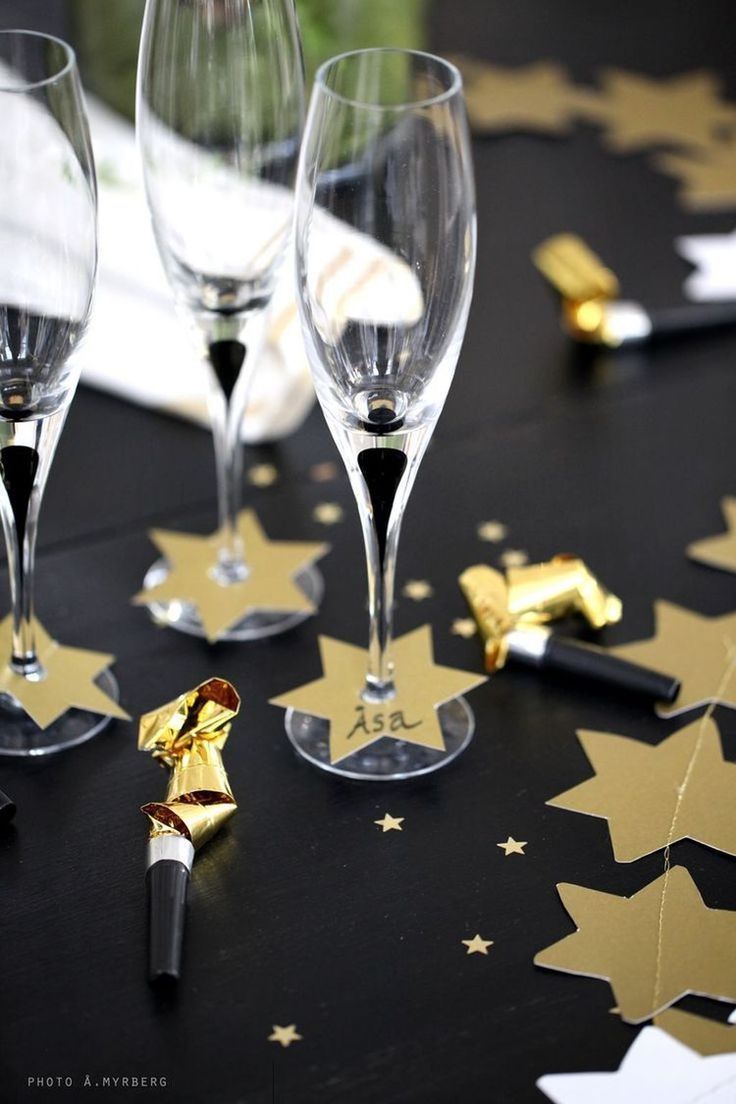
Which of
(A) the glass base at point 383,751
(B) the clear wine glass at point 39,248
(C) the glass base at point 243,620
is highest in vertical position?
(B) the clear wine glass at point 39,248

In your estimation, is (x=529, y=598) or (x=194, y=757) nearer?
(x=194, y=757)

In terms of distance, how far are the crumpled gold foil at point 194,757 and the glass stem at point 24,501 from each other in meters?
0.10

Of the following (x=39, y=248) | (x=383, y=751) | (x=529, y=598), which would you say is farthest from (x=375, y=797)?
(x=39, y=248)

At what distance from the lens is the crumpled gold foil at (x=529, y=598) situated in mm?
786

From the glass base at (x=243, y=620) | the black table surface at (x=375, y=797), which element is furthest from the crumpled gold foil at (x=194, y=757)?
the glass base at (x=243, y=620)

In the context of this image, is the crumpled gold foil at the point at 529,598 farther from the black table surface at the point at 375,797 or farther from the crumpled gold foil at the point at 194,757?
the crumpled gold foil at the point at 194,757

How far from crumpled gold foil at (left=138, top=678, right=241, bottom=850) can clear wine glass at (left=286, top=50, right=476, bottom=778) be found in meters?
0.07

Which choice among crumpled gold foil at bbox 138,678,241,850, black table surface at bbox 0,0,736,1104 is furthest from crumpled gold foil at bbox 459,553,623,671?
crumpled gold foil at bbox 138,678,241,850

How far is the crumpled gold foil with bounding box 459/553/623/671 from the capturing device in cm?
A: 79

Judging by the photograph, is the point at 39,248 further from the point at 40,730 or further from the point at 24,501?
the point at 40,730

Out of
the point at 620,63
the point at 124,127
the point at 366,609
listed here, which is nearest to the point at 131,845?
the point at 366,609

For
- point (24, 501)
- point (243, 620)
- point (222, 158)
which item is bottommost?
point (243, 620)

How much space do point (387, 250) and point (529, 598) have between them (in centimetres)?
23

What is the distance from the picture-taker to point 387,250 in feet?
2.08
